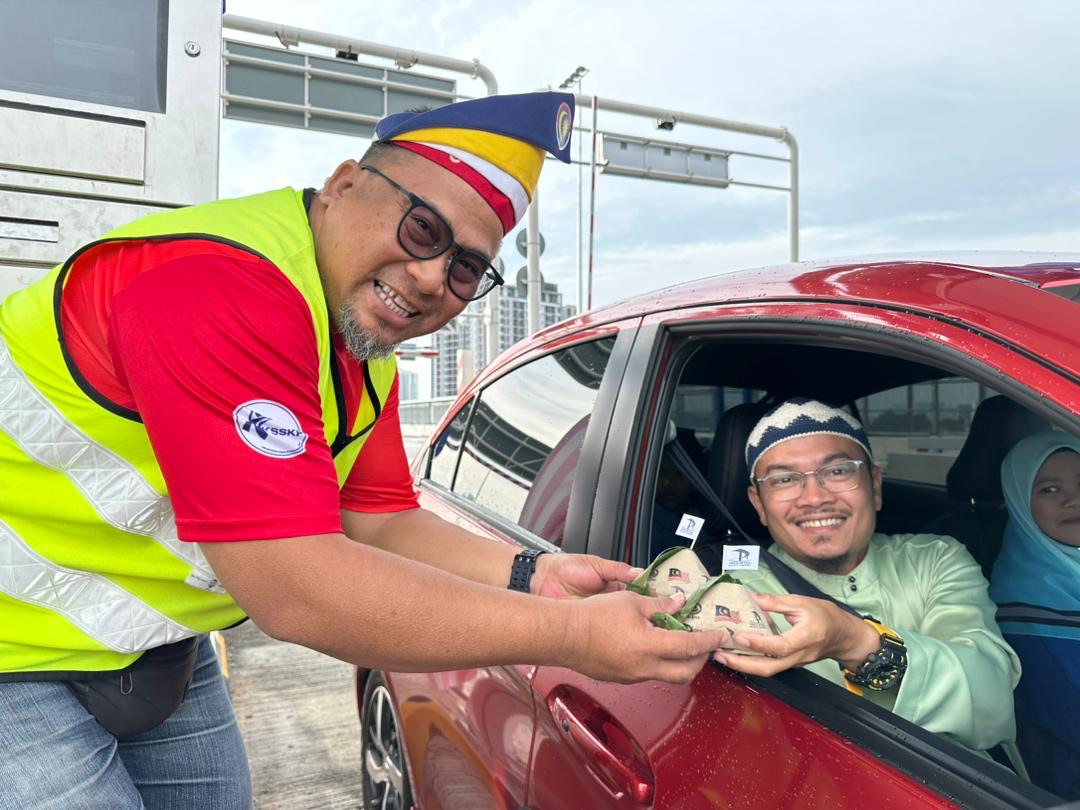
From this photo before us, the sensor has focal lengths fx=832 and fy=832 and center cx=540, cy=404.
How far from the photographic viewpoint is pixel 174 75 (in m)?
2.49

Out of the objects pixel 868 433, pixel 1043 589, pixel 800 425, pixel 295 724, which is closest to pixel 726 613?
pixel 800 425

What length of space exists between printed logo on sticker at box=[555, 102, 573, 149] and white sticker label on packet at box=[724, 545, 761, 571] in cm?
90

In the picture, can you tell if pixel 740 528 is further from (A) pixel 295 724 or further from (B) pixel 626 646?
(A) pixel 295 724

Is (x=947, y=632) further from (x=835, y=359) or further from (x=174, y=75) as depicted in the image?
(x=174, y=75)

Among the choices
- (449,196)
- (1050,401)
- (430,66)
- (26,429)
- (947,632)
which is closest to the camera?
(1050,401)

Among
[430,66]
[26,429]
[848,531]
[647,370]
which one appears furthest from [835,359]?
[430,66]

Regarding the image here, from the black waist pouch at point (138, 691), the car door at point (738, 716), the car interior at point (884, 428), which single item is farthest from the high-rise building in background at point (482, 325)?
the black waist pouch at point (138, 691)

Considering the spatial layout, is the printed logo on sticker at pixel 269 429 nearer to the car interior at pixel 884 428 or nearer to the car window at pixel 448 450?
the car interior at pixel 884 428

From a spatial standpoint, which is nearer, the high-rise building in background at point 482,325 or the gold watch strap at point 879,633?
the gold watch strap at point 879,633

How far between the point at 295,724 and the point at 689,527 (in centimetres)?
240

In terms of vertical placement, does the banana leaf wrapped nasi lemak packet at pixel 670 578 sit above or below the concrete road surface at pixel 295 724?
above

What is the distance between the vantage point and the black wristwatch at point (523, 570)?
1.65 m

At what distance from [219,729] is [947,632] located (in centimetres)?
144

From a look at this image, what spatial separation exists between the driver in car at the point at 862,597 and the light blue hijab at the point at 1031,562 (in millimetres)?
66
